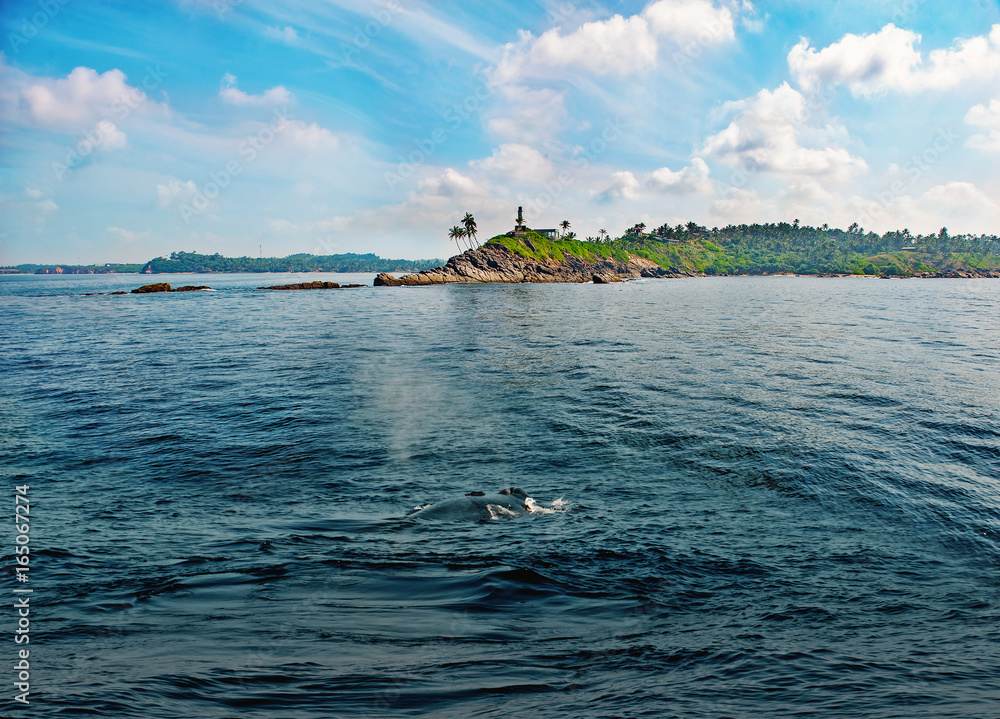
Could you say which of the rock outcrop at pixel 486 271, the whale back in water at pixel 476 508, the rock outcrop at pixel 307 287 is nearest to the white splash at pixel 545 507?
the whale back in water at pixel 476 508

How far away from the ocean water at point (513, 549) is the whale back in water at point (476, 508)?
23 cm

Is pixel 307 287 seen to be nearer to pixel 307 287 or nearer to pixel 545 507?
pixel 307 287

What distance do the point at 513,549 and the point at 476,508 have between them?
186 cm

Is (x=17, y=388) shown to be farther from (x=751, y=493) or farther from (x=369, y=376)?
(x=751, y=493)

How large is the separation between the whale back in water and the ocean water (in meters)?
0.23

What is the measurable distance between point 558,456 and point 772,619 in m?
8.26

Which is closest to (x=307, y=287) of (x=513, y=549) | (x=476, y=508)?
(x=476, y=508)

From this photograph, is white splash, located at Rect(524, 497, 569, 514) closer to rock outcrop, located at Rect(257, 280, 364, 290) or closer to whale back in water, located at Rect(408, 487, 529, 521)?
whale back in water, located at Rect(408, 487, 529, 521)

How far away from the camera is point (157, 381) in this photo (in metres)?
26.7

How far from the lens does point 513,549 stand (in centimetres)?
1024

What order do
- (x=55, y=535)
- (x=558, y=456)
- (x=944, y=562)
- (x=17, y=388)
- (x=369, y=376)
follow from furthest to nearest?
(x=369, y=376), (x=17, y=388), (x=558, y=456), (x=55, y=535), (x=944, y=562)

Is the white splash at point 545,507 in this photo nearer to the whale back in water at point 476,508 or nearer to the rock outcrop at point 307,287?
the whale back in water at point 476,508

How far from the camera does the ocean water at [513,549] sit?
6.62 meters

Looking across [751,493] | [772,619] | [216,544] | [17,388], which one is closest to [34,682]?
[216,544]
